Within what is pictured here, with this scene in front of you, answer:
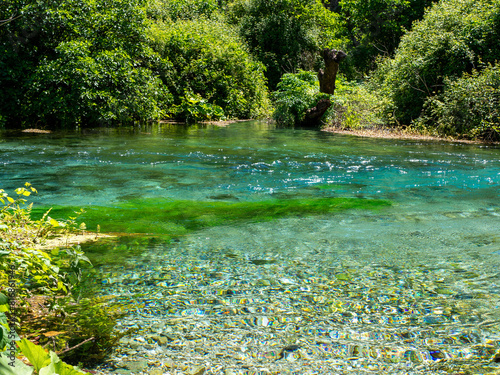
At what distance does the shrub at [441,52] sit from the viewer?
1558 cm

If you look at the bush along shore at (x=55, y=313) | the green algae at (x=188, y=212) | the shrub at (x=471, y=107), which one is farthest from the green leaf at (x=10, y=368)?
the shrub at (x=471, y=107)

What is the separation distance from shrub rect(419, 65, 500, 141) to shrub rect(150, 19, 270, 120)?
34.4 ft

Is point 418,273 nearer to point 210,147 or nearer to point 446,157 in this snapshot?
point 446,157

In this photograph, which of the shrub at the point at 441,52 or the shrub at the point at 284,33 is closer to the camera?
the shrub at the point at 441,52

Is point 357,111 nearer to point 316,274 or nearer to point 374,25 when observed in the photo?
point 316,274

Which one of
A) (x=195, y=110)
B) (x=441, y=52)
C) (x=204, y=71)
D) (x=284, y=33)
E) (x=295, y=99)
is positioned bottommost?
(x=195, y=110)

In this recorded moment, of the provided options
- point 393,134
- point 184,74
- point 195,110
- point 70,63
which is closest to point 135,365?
point 70,63

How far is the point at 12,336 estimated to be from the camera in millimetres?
1804

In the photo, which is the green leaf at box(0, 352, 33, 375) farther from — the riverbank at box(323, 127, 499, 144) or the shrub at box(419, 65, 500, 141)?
the riverbank at box(323, 127, 499, 144)

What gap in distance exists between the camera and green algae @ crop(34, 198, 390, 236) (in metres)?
5.19

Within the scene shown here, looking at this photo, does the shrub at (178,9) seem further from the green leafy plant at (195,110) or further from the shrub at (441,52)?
the shrub at (441,52)

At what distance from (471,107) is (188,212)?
1206 centimetres

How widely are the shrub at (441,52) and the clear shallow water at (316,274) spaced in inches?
352

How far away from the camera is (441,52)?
53.7 ft
